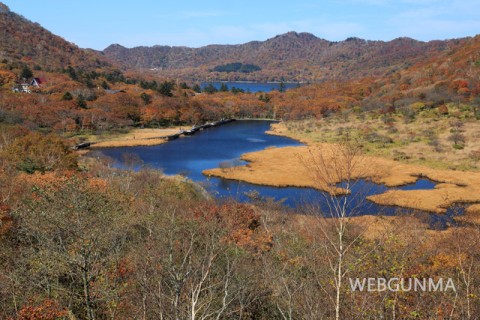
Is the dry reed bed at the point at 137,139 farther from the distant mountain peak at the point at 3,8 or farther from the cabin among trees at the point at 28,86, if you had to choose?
the distant mountain peak at the point at 3,8

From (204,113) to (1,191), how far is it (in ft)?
250

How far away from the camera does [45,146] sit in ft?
126

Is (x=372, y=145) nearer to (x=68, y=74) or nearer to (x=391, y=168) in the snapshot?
(x=391, y=168)

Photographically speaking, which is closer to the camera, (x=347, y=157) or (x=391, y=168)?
(x=347, y=157)

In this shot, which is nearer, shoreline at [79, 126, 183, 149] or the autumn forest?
the autumn forest

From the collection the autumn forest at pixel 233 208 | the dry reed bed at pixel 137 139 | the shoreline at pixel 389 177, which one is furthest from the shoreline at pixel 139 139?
the shoreline at pixel 389 177

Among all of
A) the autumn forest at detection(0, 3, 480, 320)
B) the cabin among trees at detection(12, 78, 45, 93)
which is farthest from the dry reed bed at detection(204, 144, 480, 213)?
the cabin among trees at detection(12, 78, 45, 93)

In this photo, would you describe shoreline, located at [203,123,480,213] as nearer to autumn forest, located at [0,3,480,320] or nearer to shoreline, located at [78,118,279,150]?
autumn forest, located at [0,3,480,320]

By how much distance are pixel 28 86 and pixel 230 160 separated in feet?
204

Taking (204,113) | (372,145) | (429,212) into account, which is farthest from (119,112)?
(429,212)

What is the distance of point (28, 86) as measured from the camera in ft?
300

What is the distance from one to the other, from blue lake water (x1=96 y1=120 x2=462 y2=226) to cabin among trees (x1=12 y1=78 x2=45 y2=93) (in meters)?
39.5

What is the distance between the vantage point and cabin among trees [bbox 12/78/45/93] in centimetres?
8775

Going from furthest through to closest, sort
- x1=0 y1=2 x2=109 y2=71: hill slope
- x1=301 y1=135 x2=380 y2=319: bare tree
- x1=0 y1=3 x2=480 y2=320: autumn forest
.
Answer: x1=0 y1=2 x2=109 y2=71: hill slope < x1=0 y1=3 x2=480 y2=320: autumn forest < x1=301 y1=135 x2=380 y2=319: bare tree
